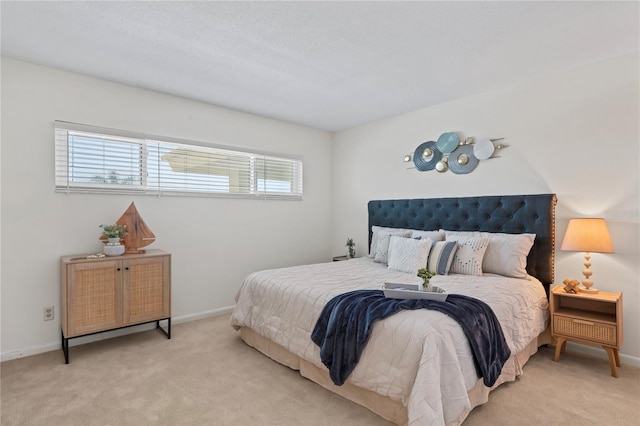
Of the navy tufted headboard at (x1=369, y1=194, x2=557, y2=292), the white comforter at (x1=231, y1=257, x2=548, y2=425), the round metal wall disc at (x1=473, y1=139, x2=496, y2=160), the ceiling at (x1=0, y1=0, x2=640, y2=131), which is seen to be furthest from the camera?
the round metal wall disc at (x1=473, y1=139, x2=496, y2=160)

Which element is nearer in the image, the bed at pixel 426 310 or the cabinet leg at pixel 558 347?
the bed at pixel 426 310

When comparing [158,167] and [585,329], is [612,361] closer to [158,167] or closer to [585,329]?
[585,329]

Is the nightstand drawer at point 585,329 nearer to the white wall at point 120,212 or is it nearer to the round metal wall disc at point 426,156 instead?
the round metal wall disc at point 426,156

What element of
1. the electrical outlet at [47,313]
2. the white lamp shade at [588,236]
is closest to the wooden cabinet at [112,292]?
the electrical outlet at [47,313]

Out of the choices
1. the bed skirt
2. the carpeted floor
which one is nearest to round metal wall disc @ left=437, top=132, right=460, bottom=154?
the bed skirt

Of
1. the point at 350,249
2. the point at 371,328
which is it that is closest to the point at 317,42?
the point at 371,328

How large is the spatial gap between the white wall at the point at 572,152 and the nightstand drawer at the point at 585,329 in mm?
485

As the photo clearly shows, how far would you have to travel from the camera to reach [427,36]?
2496 mm

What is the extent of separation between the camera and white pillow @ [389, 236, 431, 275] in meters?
3.25

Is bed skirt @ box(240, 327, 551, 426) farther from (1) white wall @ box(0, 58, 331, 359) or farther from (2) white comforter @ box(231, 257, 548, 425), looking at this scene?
(1) white wall @ box(0, 58, 331, 359)

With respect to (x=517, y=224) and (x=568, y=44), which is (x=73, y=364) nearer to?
(x=517, y=224)

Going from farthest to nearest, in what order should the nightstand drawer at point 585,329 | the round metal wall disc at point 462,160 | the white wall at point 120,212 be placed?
the round metal wall disc at point 462,160 < the white wall at point 120,212 < the nightstand drawer at point 585,329

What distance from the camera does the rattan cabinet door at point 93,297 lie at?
2816 millimetres

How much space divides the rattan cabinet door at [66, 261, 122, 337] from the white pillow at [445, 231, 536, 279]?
3402 mm
